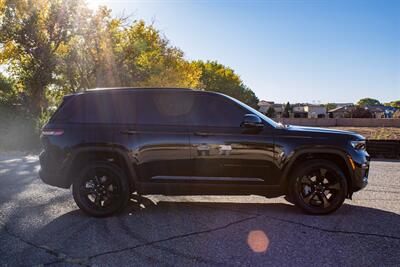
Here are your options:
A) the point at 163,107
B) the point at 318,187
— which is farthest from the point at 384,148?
the point at 163,107

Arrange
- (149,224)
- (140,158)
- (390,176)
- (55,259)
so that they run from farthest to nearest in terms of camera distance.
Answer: (390,176) → (140,158) → (149,224) → (55,259)

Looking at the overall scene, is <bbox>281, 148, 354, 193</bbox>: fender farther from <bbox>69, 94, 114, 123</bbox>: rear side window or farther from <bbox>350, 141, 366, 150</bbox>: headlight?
<bbox>69, 94, 114, 123</bbox>: rear side window

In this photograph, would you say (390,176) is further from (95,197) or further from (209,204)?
(95,197)

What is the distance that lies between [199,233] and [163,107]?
6.46 ft

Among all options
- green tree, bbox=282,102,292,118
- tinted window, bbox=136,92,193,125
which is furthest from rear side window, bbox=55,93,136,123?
green tree, bbox=282,102,292,118

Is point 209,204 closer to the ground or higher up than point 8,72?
closer to the ground

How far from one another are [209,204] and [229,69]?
70.2 meters

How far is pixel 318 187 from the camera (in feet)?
17.6

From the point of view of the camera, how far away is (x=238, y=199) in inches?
255

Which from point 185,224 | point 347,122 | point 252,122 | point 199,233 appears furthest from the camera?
point 347,122

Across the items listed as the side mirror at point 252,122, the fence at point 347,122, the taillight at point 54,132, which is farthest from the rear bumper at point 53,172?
the fence at point 347,122

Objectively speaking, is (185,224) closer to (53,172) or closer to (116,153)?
(116,153)

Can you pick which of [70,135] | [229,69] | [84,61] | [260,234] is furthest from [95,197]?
[229,69]

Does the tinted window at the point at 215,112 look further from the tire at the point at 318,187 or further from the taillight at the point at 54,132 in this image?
the taillight at the point at 54,132
